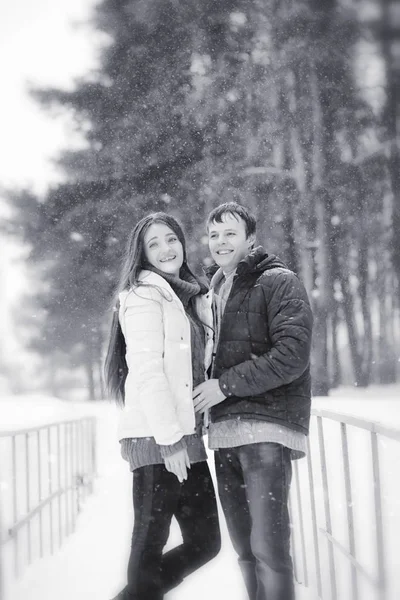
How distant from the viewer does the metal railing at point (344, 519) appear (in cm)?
193

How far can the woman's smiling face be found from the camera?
2.14m

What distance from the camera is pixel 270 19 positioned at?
1002 cm

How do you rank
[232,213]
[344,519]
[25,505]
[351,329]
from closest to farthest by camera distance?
1. [232,213]
2. [344,519]
3. [25,505]
4. [351,329]

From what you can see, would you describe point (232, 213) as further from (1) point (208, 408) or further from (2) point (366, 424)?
(2) point (366, 424)

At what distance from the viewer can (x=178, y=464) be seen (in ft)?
6.17

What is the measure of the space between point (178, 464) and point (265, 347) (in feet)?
1.58

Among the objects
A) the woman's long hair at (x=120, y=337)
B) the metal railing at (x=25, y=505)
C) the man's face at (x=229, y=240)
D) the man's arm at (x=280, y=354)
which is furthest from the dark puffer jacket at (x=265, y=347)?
the metal railing at (x=25, y=505)

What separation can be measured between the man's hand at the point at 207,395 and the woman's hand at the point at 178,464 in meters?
0.17

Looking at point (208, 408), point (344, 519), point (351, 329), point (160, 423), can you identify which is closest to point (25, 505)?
point (344, 519)

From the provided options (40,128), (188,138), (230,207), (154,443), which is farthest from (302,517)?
(40,128)

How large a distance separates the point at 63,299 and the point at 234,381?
9342 mm

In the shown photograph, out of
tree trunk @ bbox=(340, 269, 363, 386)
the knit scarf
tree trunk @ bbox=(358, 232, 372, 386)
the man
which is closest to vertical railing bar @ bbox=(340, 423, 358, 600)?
the man

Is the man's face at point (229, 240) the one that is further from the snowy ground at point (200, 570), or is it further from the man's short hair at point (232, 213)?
the snowy ground at point (200, 570)

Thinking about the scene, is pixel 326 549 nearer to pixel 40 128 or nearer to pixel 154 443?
pixel 154 443
